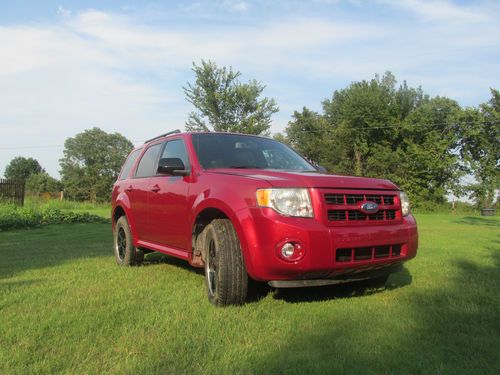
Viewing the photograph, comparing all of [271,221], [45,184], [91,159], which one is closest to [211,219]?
[271,221]

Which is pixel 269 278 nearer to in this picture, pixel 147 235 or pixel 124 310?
pixel 124 310

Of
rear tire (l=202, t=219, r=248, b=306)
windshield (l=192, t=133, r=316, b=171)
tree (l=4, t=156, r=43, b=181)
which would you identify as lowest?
rear tire (l=202, t=219, r=248, b=306)

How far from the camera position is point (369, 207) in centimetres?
405

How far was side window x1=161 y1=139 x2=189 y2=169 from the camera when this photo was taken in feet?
17.1

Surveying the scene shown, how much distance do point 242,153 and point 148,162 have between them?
1.67 meters

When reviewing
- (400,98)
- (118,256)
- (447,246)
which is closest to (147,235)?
(118,256)

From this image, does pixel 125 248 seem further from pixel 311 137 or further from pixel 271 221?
pixel 311 137

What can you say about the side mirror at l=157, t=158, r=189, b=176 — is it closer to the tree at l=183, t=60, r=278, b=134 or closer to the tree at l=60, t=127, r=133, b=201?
the tree at l=183, t=60, r=278, b=134

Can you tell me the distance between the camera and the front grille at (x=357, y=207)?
3.88 meters

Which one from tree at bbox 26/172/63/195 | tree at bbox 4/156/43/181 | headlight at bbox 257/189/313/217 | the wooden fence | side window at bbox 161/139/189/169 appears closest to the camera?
headlight at bbox 257/189/313/217

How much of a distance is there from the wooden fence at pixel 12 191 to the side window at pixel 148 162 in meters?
16.7

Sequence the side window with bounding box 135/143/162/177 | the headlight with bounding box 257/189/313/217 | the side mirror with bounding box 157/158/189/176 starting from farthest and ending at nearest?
1. the side window with bounding box 135/143/162/177
2. the side mirror with bounding box 157/158/189/176
3. the headlight with bounding box 257/189/313/217

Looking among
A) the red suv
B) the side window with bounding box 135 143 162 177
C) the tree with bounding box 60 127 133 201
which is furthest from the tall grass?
the tree with bounding box 60 127 133 201

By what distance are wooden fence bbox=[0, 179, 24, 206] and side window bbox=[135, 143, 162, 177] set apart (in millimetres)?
16665
